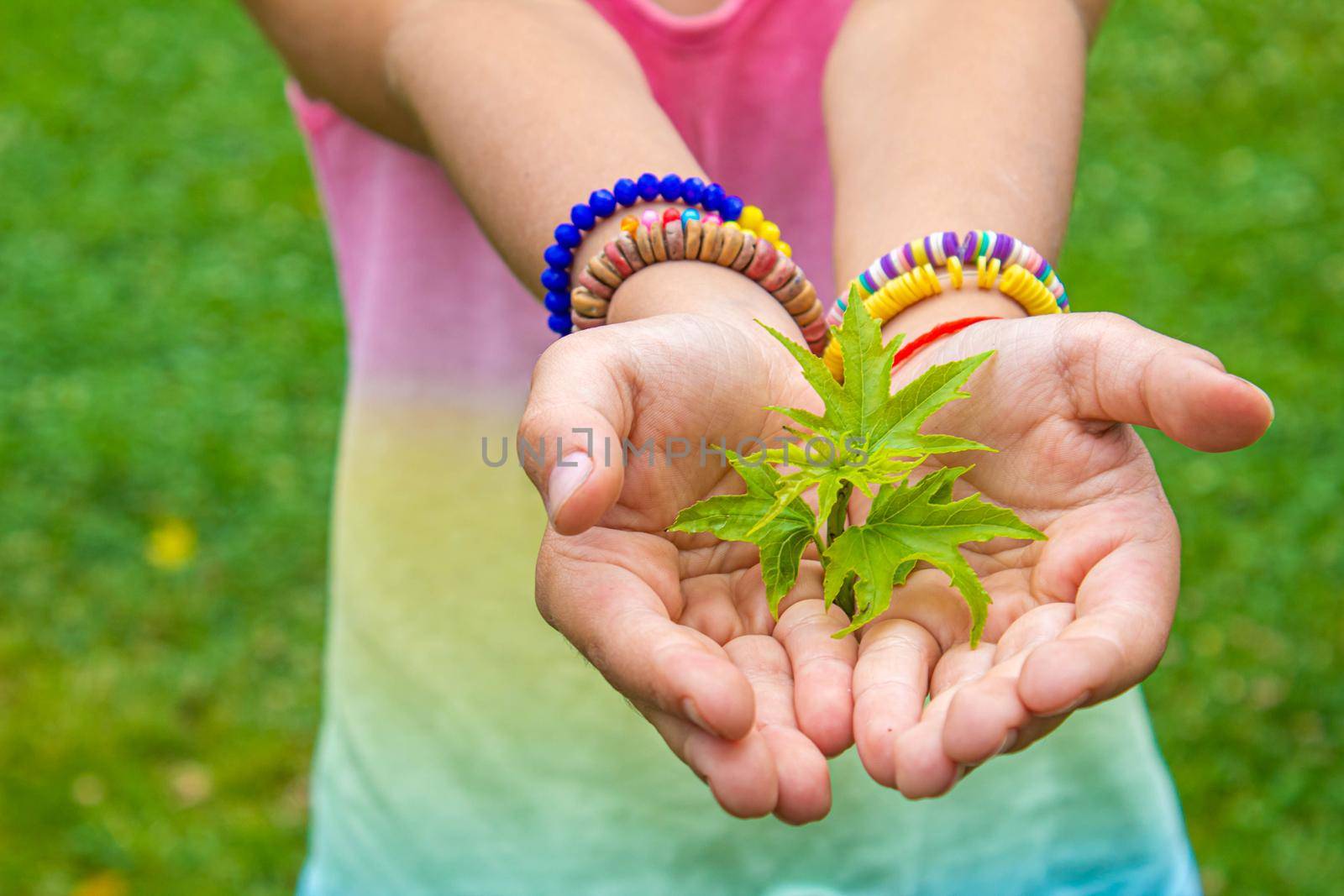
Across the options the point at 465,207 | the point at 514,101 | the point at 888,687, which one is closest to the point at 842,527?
the point at 888,687

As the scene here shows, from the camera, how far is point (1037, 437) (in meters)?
1.94

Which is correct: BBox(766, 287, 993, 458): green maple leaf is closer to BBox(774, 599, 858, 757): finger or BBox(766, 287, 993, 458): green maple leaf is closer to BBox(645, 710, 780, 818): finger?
BBox(774, 599, 858, 757): finger

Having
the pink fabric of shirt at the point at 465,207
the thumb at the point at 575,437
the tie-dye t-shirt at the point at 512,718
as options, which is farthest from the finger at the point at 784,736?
the pink fabric of shirt at the point at 465,207

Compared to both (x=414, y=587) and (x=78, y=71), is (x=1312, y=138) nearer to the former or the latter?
(x=414, y=587)

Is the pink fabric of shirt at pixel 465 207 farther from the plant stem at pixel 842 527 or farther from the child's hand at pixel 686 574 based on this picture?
the plant stem at pixel 842 527

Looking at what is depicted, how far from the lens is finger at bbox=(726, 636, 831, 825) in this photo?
5.30ft

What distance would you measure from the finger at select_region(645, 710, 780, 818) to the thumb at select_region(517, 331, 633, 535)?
1.03 ft

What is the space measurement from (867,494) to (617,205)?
0.63 m

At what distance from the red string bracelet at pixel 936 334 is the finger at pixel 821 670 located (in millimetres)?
410

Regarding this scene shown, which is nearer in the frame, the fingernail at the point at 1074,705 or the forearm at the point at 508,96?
the fingernail at the point at 1074,705

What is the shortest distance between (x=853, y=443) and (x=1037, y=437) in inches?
10.7

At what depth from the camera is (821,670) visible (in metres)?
1.78

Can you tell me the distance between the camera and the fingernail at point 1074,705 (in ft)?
5.16

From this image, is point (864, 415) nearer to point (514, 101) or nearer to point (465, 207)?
point (514, 101)
